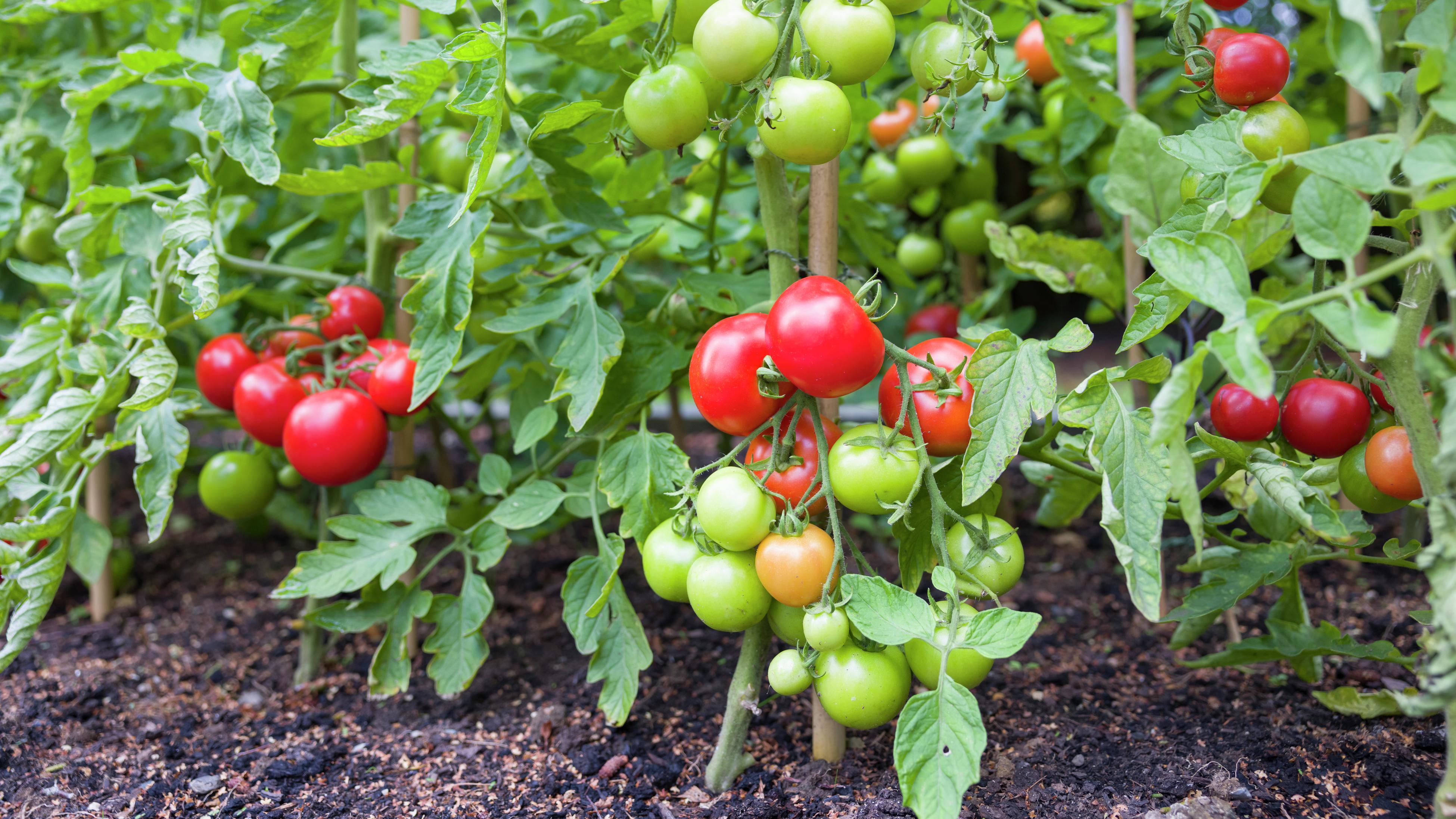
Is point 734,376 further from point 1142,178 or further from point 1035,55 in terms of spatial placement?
point 1035,55

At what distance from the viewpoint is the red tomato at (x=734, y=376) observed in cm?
80

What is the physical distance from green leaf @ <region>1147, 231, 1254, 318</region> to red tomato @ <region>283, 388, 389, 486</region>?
34.2 inches

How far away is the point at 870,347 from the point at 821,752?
460 millimetres

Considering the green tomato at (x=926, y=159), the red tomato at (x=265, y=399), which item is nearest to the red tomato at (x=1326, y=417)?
the green tomato at (x=926, y=159)

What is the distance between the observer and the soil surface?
0.90m

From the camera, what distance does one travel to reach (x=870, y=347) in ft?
2.45

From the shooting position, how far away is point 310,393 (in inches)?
45.5

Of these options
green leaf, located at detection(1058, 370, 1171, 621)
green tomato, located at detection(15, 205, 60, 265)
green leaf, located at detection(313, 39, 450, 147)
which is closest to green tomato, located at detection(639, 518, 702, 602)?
green leaf, located at detection(1058, 370, 1171, 621)

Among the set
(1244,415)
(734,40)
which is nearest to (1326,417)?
(1244,415)

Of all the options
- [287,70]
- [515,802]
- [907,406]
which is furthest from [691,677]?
[287,70]

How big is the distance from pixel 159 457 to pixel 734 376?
0.68 m

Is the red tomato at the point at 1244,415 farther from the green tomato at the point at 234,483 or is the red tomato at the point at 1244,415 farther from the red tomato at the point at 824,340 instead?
the green tomato at the point at 234,483

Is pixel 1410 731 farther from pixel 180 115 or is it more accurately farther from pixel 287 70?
pixel 180 115

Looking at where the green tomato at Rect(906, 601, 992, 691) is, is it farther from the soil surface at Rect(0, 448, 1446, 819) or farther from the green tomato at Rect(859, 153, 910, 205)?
the green tomato at Rect(859, 153, 910, 205)
